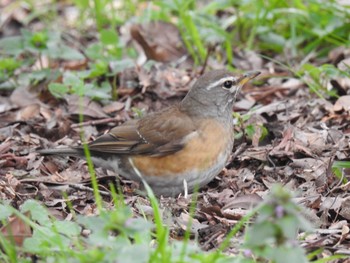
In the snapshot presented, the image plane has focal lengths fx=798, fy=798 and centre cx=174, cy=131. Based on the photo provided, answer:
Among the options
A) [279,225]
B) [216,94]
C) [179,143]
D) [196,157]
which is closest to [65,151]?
[179,143]

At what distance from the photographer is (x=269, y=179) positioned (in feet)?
A: 24.4

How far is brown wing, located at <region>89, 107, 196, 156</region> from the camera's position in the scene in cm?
728

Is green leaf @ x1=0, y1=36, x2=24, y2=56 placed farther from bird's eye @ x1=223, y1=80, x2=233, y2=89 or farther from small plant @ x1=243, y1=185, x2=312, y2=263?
small plant @ x1=243, y1=185, x2=312, y2=263

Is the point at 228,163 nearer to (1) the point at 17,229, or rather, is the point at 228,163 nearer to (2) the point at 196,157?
(2) the point at 196,157

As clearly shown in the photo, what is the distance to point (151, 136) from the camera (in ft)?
24.2

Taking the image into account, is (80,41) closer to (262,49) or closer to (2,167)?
(262,49)

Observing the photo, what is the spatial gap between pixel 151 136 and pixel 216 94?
0.77 metres

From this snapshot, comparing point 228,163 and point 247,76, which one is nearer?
point 247,76

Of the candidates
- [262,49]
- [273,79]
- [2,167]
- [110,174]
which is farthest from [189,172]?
[262,49]

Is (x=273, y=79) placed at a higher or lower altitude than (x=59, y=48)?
lower

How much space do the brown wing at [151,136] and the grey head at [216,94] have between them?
0.51 feet

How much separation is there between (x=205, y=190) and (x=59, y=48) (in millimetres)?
3134

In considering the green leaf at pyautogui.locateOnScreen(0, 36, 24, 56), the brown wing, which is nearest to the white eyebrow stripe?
the brown wing

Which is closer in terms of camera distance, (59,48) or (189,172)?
(189,172)
